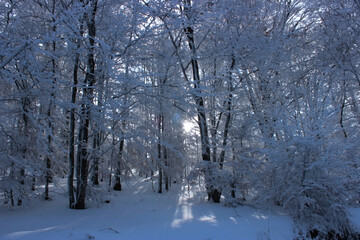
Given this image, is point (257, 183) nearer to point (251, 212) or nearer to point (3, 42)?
point (251, 212)

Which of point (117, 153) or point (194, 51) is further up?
point (194, 51)

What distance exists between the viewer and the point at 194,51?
30.7 feet

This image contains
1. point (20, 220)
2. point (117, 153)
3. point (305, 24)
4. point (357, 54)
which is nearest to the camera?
point (20, 220)

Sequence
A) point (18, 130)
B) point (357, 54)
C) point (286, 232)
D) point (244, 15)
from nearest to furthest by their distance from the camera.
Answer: point (286, 232), point (18, 130), point (244, 15), point (357, 54)

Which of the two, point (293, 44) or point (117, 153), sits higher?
point (293, 44)

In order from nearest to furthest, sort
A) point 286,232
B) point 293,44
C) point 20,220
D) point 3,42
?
1. point 3,42
2. point 286,232
3. point 20,220
4. point 293,44

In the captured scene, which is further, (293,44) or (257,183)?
(293,44)

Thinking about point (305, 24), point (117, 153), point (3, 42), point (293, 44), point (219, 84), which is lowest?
point (117, 153)

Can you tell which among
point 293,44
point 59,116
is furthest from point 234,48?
point 59,116

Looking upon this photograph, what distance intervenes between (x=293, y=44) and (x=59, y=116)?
963 centimetres

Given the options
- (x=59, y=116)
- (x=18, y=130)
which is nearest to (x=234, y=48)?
(x=59, y=116)

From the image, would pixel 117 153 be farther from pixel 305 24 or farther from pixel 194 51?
pixel 305 24

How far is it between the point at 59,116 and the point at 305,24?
436 inches

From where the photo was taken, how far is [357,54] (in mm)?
9555
